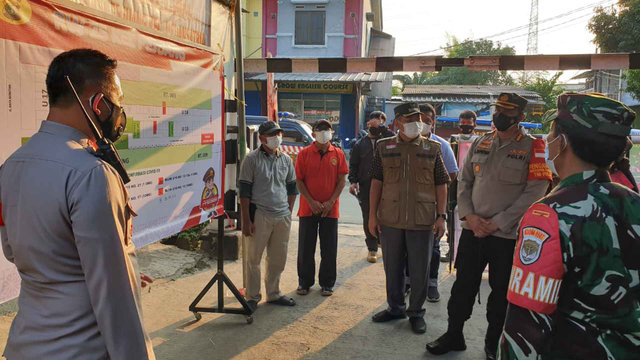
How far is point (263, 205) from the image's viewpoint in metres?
4.80

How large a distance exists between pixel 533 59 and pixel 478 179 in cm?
187

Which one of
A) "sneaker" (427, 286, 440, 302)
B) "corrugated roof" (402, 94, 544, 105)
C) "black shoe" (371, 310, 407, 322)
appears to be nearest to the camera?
"black shoe" (371, 310, 407, 322)

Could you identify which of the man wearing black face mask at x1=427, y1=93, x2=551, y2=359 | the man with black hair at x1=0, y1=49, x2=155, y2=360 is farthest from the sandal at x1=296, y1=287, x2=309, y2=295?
the man with black hair at x1=0, y1=49, x2=155, y2=360

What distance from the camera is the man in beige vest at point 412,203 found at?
14.2 ft

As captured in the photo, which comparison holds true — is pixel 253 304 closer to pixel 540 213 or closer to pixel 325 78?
pixel 540 213

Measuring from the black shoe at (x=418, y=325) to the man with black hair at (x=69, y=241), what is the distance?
122 inches

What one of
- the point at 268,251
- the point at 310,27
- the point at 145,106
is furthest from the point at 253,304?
the point at 310,27

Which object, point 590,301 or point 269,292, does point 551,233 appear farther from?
point 269,292

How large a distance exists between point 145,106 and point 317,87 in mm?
18135

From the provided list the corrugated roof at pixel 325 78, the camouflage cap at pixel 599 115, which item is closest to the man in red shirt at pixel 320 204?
the camouflage cap at pixel 599 115

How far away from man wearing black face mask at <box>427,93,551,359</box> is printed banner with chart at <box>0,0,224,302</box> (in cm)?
208

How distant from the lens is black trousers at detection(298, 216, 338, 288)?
209 inches

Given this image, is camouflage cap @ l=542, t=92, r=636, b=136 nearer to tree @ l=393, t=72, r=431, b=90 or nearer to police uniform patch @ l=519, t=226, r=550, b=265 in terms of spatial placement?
police uniform patch @ l=519, t=226, r=550, b=265

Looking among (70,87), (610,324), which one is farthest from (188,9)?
(610,324)
